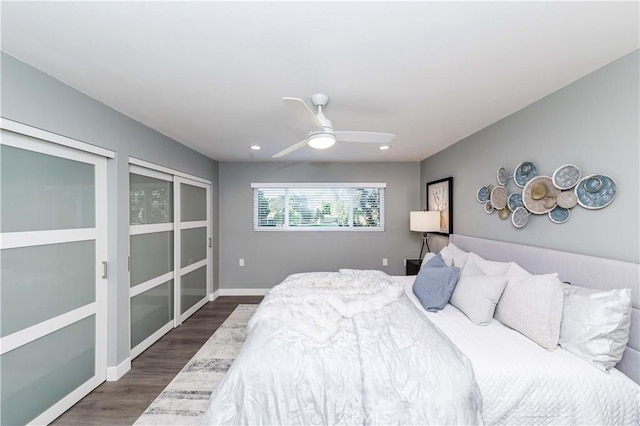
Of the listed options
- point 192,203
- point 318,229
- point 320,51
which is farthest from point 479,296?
point 192,203

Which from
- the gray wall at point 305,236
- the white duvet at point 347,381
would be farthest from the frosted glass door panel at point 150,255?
the white duvet at point 347,381

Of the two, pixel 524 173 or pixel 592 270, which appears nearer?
pixel 592 270

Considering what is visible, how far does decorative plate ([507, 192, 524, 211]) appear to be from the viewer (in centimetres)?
254

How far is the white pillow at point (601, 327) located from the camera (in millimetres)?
1547

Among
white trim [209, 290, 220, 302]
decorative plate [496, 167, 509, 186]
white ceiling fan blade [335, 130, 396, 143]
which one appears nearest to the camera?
white ceiling fan blade [335, 130, 396, 143]

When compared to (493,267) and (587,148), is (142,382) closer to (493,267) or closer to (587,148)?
(493,267)

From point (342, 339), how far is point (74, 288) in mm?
2149

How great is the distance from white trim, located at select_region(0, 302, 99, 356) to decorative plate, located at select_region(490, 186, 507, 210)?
3910 mm

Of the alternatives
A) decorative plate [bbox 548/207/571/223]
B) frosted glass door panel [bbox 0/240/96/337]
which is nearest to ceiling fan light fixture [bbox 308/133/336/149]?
decorative plate [bbox 548/207/571/223]

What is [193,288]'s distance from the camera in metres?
4.16

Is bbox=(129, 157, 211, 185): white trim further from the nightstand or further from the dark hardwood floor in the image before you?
the nightstand

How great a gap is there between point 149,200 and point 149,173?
1.01ft

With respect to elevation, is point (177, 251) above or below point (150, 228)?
below

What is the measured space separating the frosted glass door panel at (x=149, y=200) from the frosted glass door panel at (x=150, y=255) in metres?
0.19
